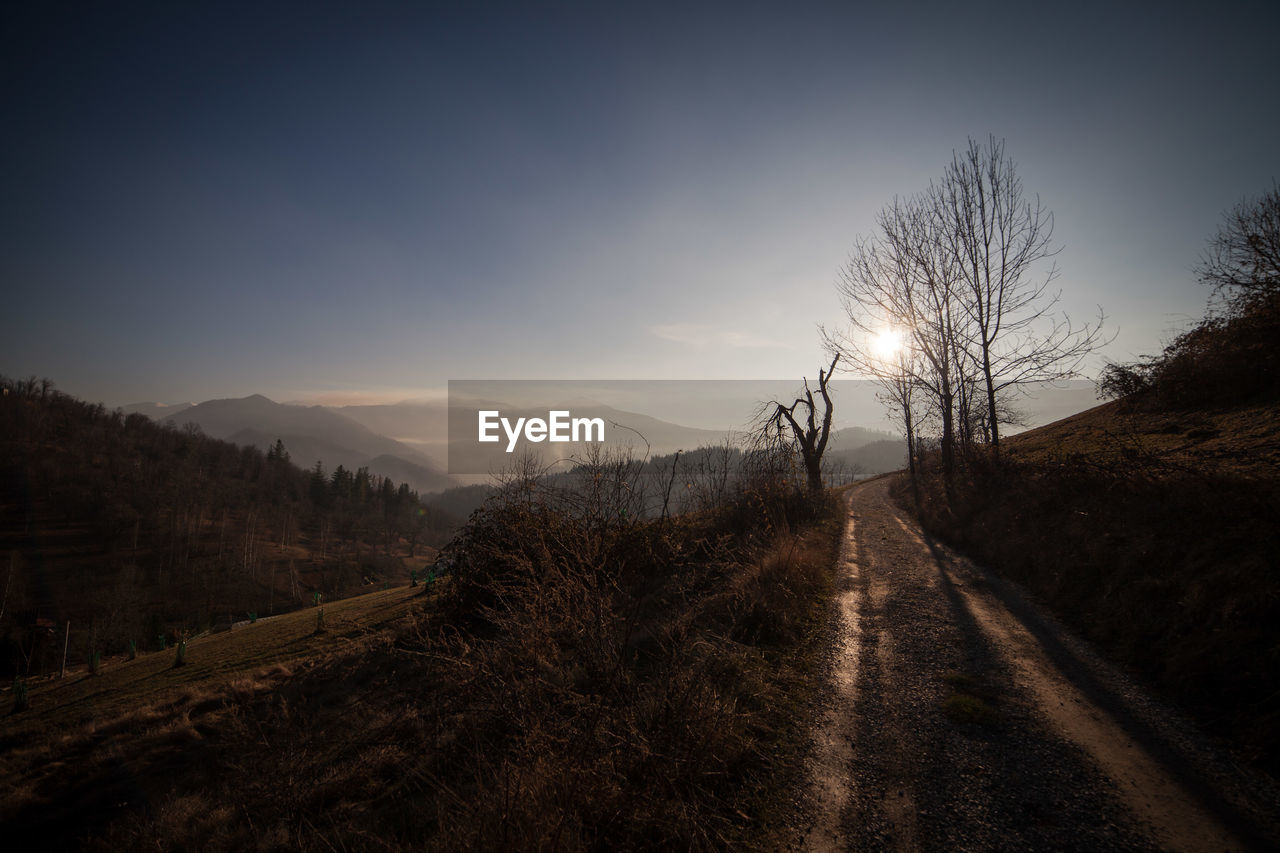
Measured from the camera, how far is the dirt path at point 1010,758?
2.85m

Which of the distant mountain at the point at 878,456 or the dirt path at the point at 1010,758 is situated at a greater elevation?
the distant mountain at the point at 878,456

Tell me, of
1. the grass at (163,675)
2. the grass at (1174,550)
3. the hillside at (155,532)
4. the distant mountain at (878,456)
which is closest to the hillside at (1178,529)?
the grass at (1174,550)

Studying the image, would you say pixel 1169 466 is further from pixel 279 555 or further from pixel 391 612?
pixel 279 555

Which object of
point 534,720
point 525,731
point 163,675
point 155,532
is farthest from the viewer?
point 155,532

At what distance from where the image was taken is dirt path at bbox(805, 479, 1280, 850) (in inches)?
112

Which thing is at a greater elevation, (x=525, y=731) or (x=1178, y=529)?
(x=1178, y=529)

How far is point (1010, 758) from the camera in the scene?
141 inches

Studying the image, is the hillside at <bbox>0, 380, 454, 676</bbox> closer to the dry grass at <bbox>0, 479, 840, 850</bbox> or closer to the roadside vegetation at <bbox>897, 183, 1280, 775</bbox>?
the dry grass at <bbox>0, 479, 840, 850</bbox>

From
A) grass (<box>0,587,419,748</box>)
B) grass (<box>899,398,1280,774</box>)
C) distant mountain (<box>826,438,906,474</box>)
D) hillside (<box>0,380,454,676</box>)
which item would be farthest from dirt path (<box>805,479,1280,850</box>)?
distant mountain (<box>826,438,906,474</box>)

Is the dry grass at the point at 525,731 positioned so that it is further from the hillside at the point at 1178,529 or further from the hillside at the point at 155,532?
the hillside at the point at 155,532

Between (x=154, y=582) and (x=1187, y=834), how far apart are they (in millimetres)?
103266

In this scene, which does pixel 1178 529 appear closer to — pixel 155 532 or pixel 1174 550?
pixel 1174 550

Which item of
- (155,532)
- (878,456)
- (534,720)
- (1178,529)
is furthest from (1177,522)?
(878,456)

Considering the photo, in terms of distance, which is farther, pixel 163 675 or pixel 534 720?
pixel 163 675
